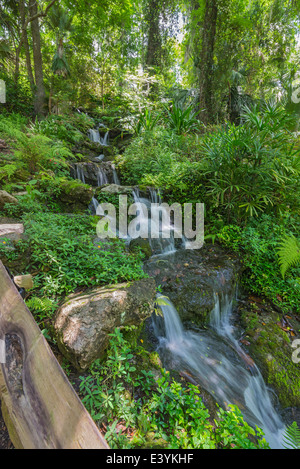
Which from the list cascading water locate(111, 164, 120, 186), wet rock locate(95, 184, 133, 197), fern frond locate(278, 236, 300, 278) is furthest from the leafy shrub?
fern frond locate(278, 236, 300, 278)

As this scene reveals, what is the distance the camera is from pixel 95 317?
1.74 metres

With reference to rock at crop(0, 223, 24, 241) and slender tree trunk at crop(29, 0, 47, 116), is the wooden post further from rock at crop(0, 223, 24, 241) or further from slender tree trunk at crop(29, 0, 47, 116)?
slender tree trunk at crop(29, 0, 47, 116)

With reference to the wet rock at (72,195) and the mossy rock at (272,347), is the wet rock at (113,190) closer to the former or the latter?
the wet rock at (72,195)

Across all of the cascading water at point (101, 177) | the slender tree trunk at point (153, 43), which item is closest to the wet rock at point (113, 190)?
the cascading water at point (101, 177)

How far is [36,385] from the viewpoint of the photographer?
1.08 m

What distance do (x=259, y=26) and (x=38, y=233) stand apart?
528 inches

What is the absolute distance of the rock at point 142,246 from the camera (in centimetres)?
357

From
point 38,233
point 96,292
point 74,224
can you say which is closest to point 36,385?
point 96,292

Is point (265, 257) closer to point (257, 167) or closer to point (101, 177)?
point (257, 167)

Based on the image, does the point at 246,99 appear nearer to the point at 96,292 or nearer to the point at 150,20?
the point at 150,20

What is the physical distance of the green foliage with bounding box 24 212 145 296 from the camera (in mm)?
2125
